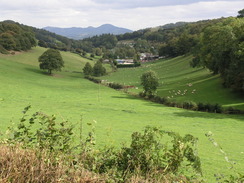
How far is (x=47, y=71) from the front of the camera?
101188 millimetres

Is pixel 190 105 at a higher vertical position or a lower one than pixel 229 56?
lower

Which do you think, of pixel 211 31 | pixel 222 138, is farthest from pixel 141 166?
pixel 211 31

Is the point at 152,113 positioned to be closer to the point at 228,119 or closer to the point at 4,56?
the point at 228,119

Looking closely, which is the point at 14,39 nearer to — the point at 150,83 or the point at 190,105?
the point at 150,83

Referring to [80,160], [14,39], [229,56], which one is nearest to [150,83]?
[229,56]

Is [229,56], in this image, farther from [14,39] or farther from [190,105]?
[14,39]

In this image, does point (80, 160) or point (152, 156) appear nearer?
point (80, 160)

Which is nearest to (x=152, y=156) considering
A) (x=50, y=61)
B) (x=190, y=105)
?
(x=190, y=105)

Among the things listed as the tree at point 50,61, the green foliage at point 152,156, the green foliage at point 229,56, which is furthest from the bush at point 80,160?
the tree at point 50,61

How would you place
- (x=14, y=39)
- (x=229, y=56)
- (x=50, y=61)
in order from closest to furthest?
(x=229, y=56)
(x=50, y=61)
(x=14, y=39)

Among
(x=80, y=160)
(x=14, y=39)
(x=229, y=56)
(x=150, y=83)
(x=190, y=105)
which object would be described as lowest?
(x=190, y=105)

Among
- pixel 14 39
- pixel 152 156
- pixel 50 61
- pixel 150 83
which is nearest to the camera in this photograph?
pixel 152 156

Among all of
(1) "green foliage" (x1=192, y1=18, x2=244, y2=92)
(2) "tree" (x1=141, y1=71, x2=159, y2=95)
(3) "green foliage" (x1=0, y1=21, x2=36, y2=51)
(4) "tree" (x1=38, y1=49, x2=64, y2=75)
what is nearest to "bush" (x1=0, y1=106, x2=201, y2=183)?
(1) "green foliage" (x1=192, y1=18, x2=244, y2=92)

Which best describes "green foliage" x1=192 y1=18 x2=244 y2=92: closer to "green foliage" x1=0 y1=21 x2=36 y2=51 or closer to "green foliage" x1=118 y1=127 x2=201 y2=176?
"green foliage" x1=118 y1=127 x2=201 y2=176
